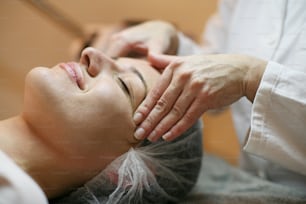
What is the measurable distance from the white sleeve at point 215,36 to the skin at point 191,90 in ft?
1.58

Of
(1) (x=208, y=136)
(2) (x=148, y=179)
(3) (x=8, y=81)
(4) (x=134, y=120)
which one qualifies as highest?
(3) (x=8, y=81)

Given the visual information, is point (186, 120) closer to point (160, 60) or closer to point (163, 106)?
Answer: point (163, 106)

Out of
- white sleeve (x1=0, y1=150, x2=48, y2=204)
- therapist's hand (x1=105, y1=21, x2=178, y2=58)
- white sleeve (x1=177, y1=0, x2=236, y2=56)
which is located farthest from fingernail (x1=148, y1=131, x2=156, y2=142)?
white sleeve (x1=177, y1=0, x2=236, y2=56)

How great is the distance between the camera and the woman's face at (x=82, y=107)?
0.90 metres

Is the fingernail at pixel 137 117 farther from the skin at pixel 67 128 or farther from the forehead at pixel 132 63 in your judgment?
the forehead at pixel 132 63

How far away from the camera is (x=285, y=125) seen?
37.0 inches

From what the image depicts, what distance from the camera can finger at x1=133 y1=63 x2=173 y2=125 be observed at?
0.96 meters

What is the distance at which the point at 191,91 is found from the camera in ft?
3.09

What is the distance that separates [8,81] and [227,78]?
56 cm

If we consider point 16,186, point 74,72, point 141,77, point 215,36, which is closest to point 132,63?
point 141,77

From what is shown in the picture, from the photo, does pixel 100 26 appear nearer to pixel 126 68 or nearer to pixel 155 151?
pixel 126 68

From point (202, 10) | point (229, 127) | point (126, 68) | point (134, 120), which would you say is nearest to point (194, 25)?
point (202, 10)

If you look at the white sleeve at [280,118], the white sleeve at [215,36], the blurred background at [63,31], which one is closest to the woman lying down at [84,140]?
the blurred background at [63,31]

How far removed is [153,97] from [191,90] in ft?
0.30
